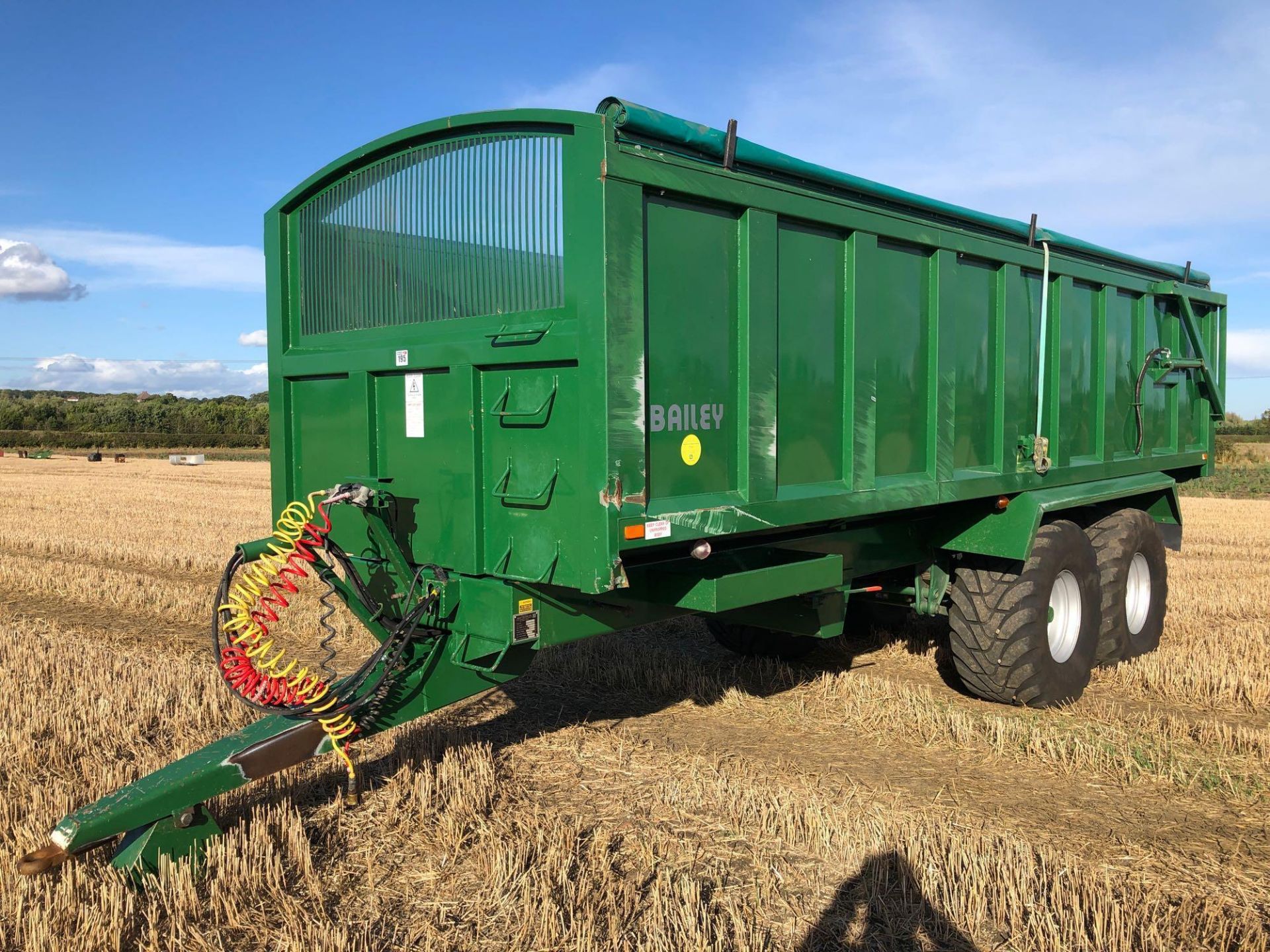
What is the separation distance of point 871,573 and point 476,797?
7.71 feet

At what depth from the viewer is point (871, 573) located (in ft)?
17.3

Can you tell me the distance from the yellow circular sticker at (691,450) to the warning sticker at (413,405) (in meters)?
1.17

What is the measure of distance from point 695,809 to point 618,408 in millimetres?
1954

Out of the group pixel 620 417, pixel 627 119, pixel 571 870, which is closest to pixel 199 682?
pixel 571 870

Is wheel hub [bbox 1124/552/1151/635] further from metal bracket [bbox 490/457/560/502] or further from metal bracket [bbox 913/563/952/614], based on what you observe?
metal bracket [bbox 490/457/560/502]

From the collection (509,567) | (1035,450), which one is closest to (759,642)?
(1035,450)

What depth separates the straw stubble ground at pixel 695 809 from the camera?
3.28 metres

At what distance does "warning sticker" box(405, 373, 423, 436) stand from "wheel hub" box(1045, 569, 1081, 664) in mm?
4009

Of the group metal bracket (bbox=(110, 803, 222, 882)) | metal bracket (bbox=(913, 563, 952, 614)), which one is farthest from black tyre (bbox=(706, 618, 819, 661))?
metal bracket (bbox=(110, 803, 222, 882))

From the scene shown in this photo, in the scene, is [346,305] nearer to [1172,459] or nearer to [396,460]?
[396,460]

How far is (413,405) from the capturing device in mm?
4137

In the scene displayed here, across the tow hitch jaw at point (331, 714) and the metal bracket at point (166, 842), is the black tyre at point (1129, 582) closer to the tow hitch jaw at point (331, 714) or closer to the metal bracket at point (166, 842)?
the tow hitch jaw at point (331, 714)

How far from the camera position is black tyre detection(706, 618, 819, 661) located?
6.80 meters

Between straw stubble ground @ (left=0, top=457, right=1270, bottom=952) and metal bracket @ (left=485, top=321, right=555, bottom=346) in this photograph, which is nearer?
straw stubble ground @ (left=0, top=457, right=1270, bottom=952)
